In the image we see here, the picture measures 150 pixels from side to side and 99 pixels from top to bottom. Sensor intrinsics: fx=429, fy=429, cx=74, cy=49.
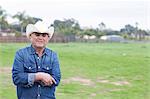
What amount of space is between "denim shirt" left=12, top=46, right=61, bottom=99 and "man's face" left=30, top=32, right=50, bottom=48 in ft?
0.18

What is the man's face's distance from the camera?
8.79 feet

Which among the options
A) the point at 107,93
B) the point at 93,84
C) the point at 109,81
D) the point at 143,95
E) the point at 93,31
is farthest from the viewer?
the point at 93,31

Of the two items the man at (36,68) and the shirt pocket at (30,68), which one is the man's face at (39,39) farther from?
the shirt pocket at (30,68)

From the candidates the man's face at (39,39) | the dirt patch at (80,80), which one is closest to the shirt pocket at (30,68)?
the man's face at (39,39)

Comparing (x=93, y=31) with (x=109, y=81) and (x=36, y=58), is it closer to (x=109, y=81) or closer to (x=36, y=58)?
(x=109, y=81)

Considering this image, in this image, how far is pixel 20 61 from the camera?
2682 millimetres

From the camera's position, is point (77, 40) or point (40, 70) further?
point (77, 40)

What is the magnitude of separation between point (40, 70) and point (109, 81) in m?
7.19

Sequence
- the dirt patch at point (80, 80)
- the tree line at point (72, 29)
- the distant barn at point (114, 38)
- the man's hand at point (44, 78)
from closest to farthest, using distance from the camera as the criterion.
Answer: the man's hand at point (44, 78) < the dirt patch at point (80, 80) < the tree line at point (72, 29) < the distant barn at point (114, 38)

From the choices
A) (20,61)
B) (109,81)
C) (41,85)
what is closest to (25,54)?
(20,61)

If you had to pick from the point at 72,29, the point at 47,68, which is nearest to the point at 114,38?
the point at 72,29

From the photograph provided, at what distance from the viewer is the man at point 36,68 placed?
2656mm

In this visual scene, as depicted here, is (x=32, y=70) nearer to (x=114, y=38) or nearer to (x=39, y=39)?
(x=39, y=39)

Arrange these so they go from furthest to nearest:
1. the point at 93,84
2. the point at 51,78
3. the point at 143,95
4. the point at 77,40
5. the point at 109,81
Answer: the point at 77,40, the point at 109,81, the point at 93,84, the point at 143,95, the point at 51,78
